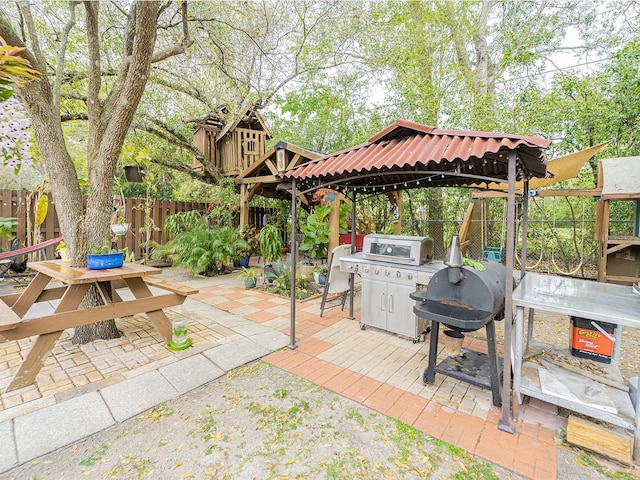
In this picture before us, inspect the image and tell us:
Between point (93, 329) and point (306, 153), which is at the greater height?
point (306, 153)

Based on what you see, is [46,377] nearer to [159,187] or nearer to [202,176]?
[202,176]

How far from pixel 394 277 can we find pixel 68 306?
346 centimetres


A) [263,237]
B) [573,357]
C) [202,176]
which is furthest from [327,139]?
[573,357]

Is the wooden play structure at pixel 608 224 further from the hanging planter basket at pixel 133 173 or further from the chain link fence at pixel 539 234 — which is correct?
the hanging planter basket at pixel 133 173

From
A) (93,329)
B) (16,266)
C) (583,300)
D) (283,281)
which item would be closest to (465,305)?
(583,300)

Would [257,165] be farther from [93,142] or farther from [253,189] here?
[93,142]

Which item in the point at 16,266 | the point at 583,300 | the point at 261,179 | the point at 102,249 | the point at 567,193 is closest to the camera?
the point at 583,300

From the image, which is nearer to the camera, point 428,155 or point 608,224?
point 428,155

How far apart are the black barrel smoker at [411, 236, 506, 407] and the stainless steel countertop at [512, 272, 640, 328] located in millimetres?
206

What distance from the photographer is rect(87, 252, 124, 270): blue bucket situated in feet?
10.5

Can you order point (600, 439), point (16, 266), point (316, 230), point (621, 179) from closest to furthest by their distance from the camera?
point (600, 439) → point (621, 179) → point (16, 266) → point (316, 230)

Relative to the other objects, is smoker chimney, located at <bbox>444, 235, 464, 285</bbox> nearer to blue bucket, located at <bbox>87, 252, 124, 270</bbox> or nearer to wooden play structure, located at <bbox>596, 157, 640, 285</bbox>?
blue bucket, located at <bbox>87, 252, 124, 270</bbox>

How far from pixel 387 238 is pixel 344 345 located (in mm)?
1473

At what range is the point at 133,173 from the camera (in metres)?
6.27
